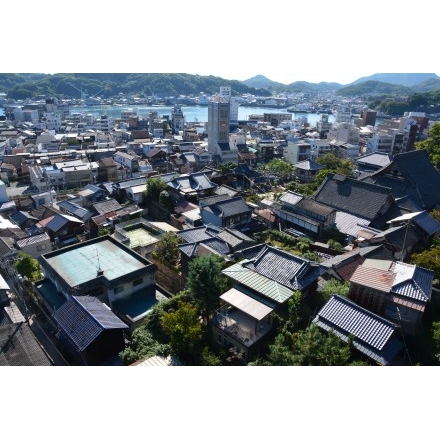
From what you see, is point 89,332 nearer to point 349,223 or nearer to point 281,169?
point 349,223

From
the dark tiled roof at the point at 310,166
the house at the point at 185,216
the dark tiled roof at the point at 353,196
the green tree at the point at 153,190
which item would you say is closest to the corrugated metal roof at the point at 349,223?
the dark tiled roof at the point at 353,196

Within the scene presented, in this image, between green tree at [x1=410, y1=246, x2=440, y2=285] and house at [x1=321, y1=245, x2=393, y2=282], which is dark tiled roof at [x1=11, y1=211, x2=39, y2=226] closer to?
house at [x1=321, y1=245, x2=393, y2=282]

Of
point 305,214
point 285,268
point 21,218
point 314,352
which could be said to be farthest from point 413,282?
point 21,218

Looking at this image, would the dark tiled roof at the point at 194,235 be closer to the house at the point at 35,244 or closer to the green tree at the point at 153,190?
the house at the point at 35,244

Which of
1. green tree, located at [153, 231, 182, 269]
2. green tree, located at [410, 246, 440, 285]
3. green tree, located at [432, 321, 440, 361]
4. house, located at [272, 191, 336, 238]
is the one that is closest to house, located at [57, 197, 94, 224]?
green tree, located at [153, 231, 182, 269]

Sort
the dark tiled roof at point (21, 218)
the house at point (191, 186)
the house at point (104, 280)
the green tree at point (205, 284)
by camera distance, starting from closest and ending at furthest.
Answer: the green tree at point (205, 284) < the house at point (104, 280) < the dark tiled roof at point (21, 218) < the house at point (191, 186)

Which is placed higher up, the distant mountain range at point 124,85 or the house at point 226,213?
the distant mountain range at point 124,85
